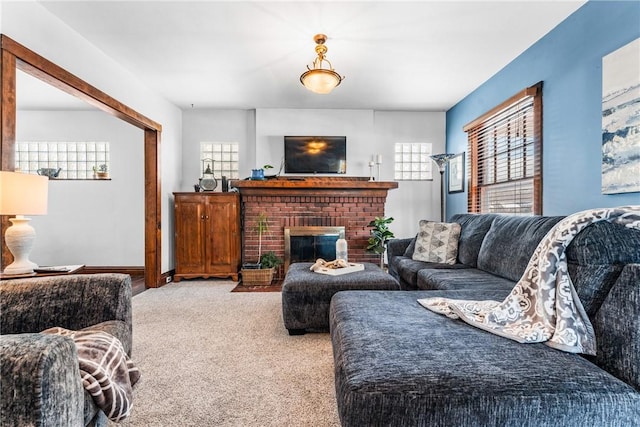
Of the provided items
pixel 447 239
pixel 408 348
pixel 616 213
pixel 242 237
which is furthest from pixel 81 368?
pixel 242 237

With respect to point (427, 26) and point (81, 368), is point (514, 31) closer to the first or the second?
point (427, 26)

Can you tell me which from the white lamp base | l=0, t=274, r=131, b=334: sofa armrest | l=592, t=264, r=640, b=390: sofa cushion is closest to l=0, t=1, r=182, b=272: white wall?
the white lamp base

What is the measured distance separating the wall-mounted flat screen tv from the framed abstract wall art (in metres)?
3.03

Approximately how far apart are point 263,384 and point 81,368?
92 cm

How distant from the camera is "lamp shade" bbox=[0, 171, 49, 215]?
5.71 feet

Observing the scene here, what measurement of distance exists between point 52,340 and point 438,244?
3004 mm

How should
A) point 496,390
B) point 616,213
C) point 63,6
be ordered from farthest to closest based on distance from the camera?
point 63,6 → point 616,213 → point 496,390

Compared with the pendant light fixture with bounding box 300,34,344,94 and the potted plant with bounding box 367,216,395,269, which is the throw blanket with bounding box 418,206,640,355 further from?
the potted plant with bounding box 367,216,395,269

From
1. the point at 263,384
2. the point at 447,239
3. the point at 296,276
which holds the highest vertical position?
the point at 447,239

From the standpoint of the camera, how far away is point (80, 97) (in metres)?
2.82

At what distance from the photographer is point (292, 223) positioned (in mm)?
4492

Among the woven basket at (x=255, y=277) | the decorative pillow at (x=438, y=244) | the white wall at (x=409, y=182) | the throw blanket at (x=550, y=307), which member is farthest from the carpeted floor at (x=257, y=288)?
the throw blanket at (x=550, y=307)

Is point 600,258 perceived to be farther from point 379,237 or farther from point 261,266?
point 261,266

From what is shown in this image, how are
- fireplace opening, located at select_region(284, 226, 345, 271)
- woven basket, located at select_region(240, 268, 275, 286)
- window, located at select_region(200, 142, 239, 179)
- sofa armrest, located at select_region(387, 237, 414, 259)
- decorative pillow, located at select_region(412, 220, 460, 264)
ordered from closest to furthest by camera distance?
1. decorative pillow, located at select_region(412, 220, 460, 264)
2. sofa armrest, located at select_region(387, 237, 414, 259)
3. woven basket, located at select_region(240, 268, 275, 286)
4. fireplace opening, located at select_region(284, 226, 345, 271)
5. window, located at select_region(200, 142, 239, 179)
